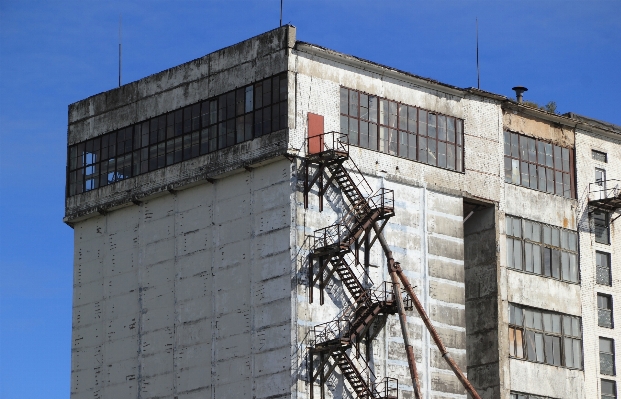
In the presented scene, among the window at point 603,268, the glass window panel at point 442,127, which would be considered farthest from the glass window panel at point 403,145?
the window at point 603,268

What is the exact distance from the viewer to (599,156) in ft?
283

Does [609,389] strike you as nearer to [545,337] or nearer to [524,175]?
[545,337]

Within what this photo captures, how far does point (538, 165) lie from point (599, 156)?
5.07 metres

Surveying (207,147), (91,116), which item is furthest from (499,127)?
(91,116)

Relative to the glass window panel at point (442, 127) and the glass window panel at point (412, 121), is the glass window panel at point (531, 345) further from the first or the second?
the glass window panel at point (412, 121)

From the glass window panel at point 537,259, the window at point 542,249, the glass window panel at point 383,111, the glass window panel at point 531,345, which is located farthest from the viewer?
the glass window panel at point 537,259

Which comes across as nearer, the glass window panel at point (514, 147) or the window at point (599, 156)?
the glass window panel at point (514, 147)

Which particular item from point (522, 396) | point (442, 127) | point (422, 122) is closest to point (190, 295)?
point (422, 122)

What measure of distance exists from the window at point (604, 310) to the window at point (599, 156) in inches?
315

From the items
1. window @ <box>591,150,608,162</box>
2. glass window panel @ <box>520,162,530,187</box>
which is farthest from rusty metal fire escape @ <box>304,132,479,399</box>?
window @ <box>591,150,608,162</box>

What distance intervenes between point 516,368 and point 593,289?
7527 mm

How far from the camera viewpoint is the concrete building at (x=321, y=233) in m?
71.8

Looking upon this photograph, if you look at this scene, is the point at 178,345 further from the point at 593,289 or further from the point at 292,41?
the point at 593,289

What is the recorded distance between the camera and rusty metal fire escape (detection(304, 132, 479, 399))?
2768 inches
